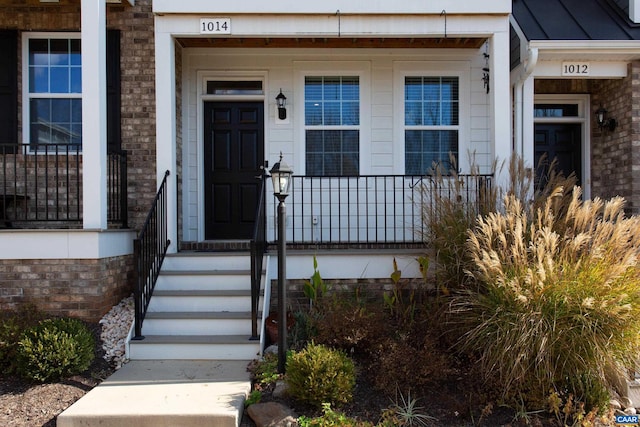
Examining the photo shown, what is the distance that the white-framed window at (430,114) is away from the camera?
284 inches

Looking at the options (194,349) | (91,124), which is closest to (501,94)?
(194,349)

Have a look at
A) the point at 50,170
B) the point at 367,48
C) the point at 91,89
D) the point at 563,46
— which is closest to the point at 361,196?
the point at 367,48

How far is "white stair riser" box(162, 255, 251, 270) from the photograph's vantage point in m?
5.89

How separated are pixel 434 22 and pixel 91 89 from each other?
407 centimetres

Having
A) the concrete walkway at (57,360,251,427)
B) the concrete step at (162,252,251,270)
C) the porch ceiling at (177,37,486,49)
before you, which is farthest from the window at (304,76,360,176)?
the concrete walkway at (57,360,251,427)

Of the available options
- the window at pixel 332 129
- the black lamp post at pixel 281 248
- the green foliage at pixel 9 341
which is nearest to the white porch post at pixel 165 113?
the green foliage at pixel 9 341

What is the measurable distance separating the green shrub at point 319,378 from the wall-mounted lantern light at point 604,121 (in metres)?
5.66

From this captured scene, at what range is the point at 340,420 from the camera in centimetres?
379

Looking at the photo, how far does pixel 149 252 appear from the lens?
214 inches

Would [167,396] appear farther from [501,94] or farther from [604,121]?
[604,121]

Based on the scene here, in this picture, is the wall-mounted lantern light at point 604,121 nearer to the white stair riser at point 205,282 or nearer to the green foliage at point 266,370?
the white stair riser at point 205,282

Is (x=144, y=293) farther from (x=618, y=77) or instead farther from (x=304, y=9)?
(x=618, y=77)

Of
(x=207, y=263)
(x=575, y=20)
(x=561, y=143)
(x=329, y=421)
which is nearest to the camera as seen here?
(x=329, y=421)

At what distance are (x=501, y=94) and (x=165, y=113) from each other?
4.13m
